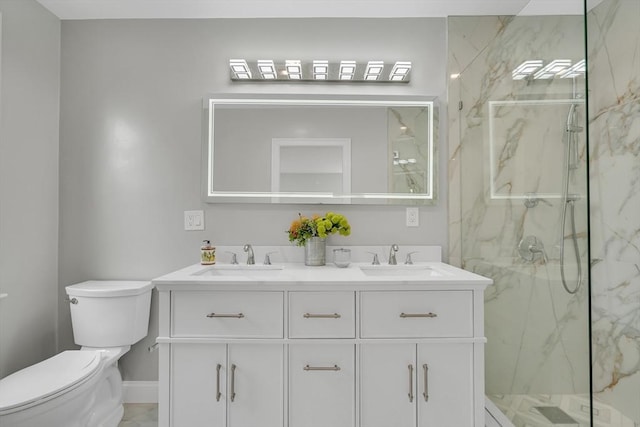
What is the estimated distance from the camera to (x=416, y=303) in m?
1.48

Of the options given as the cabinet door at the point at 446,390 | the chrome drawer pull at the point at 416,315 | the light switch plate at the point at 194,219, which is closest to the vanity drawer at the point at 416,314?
the chrome drawer pull at the point at 416,315

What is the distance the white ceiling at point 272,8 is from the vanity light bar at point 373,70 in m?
0.31

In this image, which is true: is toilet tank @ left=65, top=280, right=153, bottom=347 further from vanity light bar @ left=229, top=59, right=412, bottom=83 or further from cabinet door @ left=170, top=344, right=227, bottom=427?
vanity light bar @ left=229, top=59, right=412, bottom=83

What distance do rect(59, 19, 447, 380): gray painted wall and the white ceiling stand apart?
5 cm

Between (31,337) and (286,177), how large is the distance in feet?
5.40

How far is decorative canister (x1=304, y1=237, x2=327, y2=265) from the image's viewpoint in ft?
6.30

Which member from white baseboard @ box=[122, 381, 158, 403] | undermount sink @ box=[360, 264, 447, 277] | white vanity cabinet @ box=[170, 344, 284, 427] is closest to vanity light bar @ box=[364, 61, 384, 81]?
undermount sink @ box=[360, 264, 447, 277]

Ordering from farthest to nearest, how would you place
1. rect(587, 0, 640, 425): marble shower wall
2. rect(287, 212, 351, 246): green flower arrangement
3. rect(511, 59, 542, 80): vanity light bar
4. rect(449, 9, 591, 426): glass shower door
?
rect(287, 212, 351, 246): green flower arrangement, rect(587, 0, 640, 425): marble shower wall, rect(511, 59, 542, 80): vanity light bar, rect(449, 9, 591, 426): glass shower door

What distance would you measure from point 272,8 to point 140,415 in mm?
2414

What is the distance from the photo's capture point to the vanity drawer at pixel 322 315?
4.81 ft

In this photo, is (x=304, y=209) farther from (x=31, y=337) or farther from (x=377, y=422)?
(x=31, y=337)

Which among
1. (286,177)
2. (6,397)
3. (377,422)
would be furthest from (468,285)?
(6,397)

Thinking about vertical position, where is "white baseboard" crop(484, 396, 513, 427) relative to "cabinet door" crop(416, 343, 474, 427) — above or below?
below

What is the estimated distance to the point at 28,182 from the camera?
1892 millimetres
